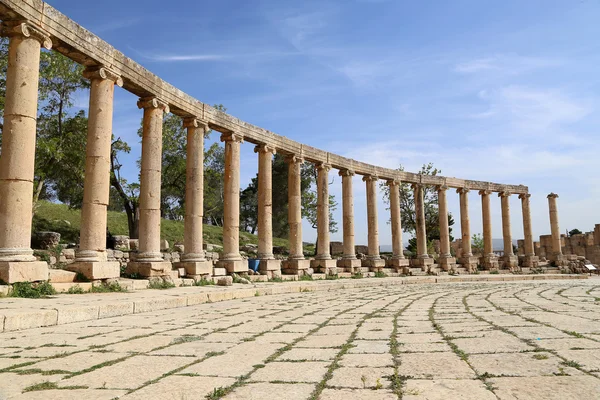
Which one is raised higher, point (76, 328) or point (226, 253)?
point (226, 253)

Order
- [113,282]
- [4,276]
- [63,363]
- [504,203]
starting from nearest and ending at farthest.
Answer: [63,363]
[4,276]
[113,282]
[504,203]

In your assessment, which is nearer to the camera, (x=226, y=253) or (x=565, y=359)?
(x=565, y=359)

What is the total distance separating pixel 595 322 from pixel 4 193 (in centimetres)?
1184

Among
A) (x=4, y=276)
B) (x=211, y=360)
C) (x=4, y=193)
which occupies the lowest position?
(x=211, y=360)

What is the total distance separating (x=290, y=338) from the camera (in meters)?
5.92

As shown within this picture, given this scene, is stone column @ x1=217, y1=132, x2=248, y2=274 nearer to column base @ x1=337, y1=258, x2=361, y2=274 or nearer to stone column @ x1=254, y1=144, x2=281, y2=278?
stone column @ x1=254, y1=144, x2=281, y2=278

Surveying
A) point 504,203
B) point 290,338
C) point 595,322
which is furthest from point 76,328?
point 504,203

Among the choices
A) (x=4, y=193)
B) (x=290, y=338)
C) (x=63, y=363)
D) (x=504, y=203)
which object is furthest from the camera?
(x=504, y=203)

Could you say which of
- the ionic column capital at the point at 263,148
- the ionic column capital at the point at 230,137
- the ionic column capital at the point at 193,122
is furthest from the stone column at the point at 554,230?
Answer: the ionic column capital at the point at 193,122

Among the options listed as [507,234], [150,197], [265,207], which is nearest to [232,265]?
[265,207]

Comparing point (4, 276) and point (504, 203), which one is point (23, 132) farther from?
point (504, 203)

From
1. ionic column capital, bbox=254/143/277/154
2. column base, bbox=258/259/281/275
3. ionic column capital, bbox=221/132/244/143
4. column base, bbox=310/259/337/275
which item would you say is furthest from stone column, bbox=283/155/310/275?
ionic column capital, bbox=221/132/244/143

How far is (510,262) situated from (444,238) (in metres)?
6.33

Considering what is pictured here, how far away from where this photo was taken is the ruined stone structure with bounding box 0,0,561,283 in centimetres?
1119
